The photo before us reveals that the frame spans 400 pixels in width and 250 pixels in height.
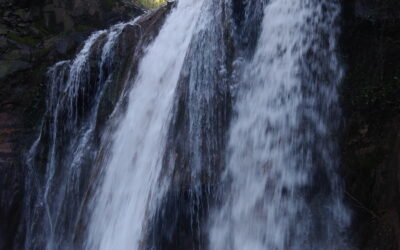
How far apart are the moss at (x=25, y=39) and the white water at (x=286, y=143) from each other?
894 centimetres

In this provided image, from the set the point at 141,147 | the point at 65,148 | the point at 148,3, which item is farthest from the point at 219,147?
the point at 148,3

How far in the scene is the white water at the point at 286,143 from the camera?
6555 millimetres

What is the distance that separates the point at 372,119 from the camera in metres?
6.79

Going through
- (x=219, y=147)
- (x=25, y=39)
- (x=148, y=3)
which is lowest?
(x=219, y=147)

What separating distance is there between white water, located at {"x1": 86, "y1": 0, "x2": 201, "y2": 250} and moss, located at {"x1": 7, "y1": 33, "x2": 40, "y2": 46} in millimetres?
5097

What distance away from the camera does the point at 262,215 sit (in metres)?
6.84

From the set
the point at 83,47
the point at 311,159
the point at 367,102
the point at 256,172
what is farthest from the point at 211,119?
the point at 83,47

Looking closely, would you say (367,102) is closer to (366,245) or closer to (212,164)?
(366,245)

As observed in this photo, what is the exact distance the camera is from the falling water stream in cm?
682

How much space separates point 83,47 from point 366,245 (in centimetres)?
1019

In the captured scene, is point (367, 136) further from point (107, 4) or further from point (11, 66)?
point (107, 4)

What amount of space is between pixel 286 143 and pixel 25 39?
35.0ft

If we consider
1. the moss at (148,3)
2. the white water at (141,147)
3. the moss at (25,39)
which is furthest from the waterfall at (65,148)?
the moss at (148,3)

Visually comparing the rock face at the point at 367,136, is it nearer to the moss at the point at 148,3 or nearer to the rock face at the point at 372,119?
the rock face at the point at 372,119
